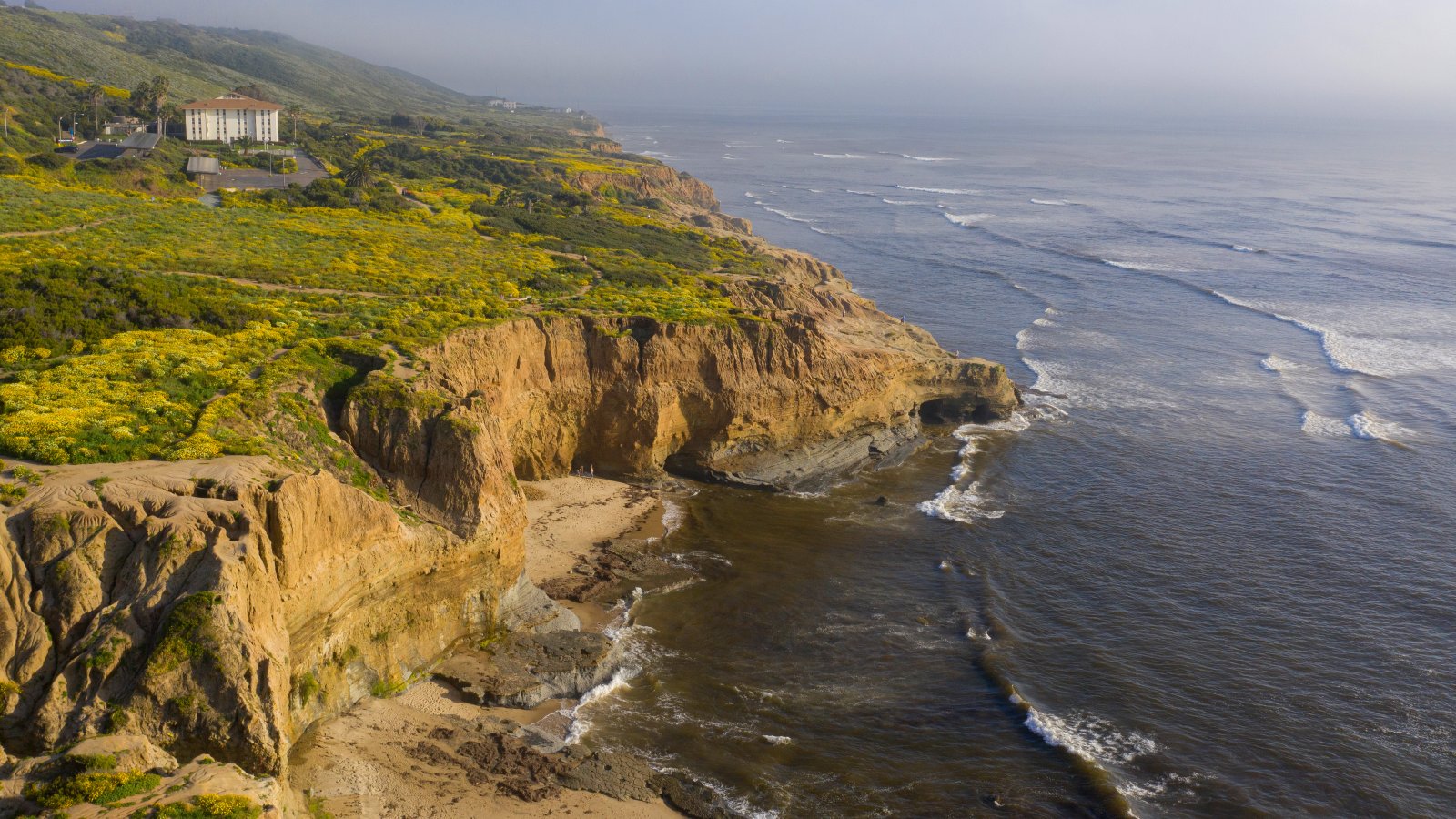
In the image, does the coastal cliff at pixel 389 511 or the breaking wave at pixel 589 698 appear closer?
the coastal cliff at pixel 389 511

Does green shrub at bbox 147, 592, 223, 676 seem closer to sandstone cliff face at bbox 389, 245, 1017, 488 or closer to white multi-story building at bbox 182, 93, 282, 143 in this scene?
sandstone cliff face at bbox 389, 245, 1017, 488

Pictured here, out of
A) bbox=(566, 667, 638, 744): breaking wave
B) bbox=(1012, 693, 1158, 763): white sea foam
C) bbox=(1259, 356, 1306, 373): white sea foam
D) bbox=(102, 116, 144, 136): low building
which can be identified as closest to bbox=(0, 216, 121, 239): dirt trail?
bbox=(566, 667, 638, 744): breaking wave

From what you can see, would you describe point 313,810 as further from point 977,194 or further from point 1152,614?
point 977,194

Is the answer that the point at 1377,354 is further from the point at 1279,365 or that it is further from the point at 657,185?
the point at 657,185

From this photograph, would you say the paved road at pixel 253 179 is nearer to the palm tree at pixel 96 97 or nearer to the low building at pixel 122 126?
the low building at pixel 122 126

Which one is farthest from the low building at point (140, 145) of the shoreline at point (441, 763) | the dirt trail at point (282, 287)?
the shoreline at point (441, 763)

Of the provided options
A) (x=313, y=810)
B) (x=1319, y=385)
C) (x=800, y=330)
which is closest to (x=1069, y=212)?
(x=1319, y=385)

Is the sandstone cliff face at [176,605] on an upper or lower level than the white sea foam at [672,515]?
upper

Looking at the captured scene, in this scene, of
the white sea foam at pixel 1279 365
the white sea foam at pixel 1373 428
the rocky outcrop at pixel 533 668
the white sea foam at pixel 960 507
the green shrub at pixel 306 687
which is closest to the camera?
the green shrub at pixel 306 687
